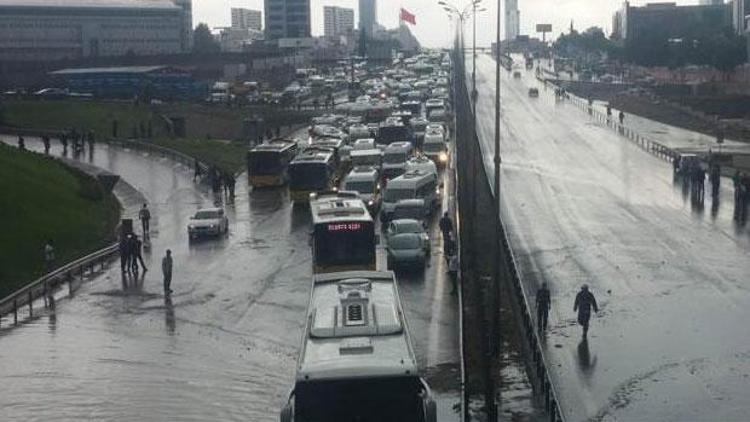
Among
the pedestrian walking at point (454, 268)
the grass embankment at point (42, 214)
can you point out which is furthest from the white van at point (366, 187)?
the pedestrian walking at point (454, 268)

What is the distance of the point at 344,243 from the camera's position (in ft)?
84.1

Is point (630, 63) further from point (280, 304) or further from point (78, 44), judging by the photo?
point (280, 304)

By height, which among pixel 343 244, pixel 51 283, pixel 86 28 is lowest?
pixel 51 283

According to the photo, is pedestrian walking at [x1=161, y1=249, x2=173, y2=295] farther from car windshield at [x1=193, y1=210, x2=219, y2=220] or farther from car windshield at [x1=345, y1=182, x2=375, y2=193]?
car windshield at [x1=345, y1=182, x2=375, y2=193]

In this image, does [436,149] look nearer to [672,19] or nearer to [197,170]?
[197,170]

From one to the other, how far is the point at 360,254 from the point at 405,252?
3.01 metres

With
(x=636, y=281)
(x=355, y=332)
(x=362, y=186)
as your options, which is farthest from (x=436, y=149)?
(x=355, y=332)

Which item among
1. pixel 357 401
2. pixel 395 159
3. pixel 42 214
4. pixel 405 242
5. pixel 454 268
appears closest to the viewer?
pixel 357 401

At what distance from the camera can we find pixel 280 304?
25062mm

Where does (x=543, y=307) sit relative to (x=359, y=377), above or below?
below

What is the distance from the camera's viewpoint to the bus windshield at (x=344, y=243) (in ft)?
83.6

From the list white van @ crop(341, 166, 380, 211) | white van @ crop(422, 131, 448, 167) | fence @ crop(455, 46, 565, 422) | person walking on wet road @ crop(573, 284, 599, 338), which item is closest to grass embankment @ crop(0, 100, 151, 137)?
white van @ crop(422, 131, 448, 167)

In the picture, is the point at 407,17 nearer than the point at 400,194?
No

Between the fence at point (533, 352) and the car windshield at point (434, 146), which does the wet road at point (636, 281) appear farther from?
the car windshield at point (434, 146)
